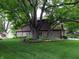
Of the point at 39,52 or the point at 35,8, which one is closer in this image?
the point at 39,52

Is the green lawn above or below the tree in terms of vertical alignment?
below

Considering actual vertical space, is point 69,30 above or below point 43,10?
below

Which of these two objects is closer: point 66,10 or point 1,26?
point 66,10

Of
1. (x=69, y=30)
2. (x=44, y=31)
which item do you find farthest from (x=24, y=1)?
(x=69, y=30)

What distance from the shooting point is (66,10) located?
89.6 feet

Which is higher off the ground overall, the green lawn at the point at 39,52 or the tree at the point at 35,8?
the tree at the point at 35,8

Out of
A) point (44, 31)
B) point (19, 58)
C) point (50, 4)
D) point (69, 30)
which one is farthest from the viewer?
point (69, 30)

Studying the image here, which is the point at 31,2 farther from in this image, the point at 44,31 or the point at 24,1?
the point at 44,31

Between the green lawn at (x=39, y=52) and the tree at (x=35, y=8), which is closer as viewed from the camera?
the green lawn at (x=39, y=52)

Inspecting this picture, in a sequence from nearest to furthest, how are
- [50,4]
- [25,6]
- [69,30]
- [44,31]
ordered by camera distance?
[25,6] → [50,4] → [44,31] → [69,30]

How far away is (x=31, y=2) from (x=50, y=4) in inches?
110

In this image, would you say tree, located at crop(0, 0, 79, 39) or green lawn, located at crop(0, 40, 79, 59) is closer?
green lawn, located at crop(0, 40, 79, 59)

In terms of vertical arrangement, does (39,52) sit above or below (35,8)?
below

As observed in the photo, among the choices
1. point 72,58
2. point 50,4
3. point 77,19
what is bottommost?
point 72,58
